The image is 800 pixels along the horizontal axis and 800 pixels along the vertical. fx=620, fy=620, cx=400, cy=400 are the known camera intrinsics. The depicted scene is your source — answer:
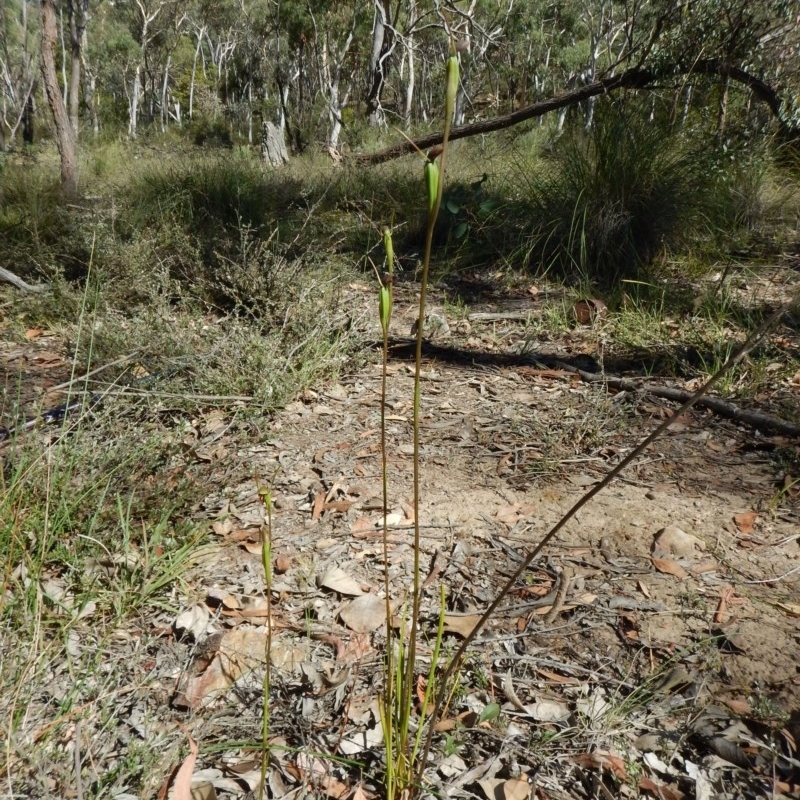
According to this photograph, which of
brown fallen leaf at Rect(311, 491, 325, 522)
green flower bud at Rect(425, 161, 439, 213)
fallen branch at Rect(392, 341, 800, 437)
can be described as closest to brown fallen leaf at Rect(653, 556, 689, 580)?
fallen branch at Rect(392, 341, 800, 437)

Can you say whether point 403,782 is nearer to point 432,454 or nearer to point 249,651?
point 249,651

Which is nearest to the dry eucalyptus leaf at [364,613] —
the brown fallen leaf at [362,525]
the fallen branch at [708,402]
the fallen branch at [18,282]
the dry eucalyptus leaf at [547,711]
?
the brown fallen leaf at [362,525]

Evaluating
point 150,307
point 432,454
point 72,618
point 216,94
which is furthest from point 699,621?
point 216,94

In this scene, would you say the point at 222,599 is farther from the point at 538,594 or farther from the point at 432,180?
the point at 432,180

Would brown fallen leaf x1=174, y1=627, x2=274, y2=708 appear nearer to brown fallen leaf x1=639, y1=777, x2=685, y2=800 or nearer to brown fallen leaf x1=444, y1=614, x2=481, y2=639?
brown fallen leaf x1=444, y1=614, x2=481, y2=639

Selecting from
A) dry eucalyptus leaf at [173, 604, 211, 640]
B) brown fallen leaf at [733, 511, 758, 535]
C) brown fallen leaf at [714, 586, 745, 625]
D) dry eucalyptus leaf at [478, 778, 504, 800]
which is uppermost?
brown fallen leaf at [733, 511, 758, 535]

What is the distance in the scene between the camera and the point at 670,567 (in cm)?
187

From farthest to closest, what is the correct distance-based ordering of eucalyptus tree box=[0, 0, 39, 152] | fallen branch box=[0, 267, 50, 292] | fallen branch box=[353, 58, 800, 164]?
1. eucalyptus tree box=[0, 0, 39, 152]
2. fallen branch box=[353, 58, 800, 164]
3. fallen branch box=[0, 267, 50, 292]

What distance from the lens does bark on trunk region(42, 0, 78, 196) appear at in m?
5.22

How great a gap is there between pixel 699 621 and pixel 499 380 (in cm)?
174

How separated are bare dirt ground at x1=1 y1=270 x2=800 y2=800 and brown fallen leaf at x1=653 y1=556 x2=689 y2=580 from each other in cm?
1

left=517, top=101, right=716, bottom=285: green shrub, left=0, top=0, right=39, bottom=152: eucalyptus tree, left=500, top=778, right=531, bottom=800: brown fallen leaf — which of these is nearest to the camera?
left=500, top=778, right=531, bottom=800: brown fallen leaf

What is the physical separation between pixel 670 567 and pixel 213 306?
109 inches

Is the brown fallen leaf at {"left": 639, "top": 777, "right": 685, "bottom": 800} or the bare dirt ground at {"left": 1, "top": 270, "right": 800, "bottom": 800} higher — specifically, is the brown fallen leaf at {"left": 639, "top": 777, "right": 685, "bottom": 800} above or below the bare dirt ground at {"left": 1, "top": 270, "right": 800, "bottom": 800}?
below
